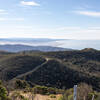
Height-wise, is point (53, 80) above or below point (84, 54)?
below

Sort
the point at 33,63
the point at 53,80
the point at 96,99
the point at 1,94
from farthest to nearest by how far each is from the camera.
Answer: the point at 33,63 → the point at 53,80 → the point at 96,99 → the point at 1,94

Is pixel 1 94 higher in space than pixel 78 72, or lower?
higher

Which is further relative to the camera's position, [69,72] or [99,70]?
[99,70]

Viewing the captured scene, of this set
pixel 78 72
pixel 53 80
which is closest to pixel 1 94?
pixel 53 80

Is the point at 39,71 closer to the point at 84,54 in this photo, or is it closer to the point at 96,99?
the point at 96,99

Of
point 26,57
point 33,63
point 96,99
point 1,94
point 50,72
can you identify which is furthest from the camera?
point 26,57

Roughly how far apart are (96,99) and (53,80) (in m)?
21.8

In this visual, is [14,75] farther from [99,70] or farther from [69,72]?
[99,70]

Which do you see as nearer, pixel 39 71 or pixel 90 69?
pixel 39 71

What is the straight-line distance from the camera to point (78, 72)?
40.0 meters

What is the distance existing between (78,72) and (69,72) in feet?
7.83

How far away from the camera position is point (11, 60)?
46906mm

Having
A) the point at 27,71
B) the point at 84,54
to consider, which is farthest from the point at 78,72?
the point at 84,54

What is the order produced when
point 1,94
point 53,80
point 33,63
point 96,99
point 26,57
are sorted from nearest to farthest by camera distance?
point 1,94
point 96,99
point 53,80
point 33,63
point 26,57
